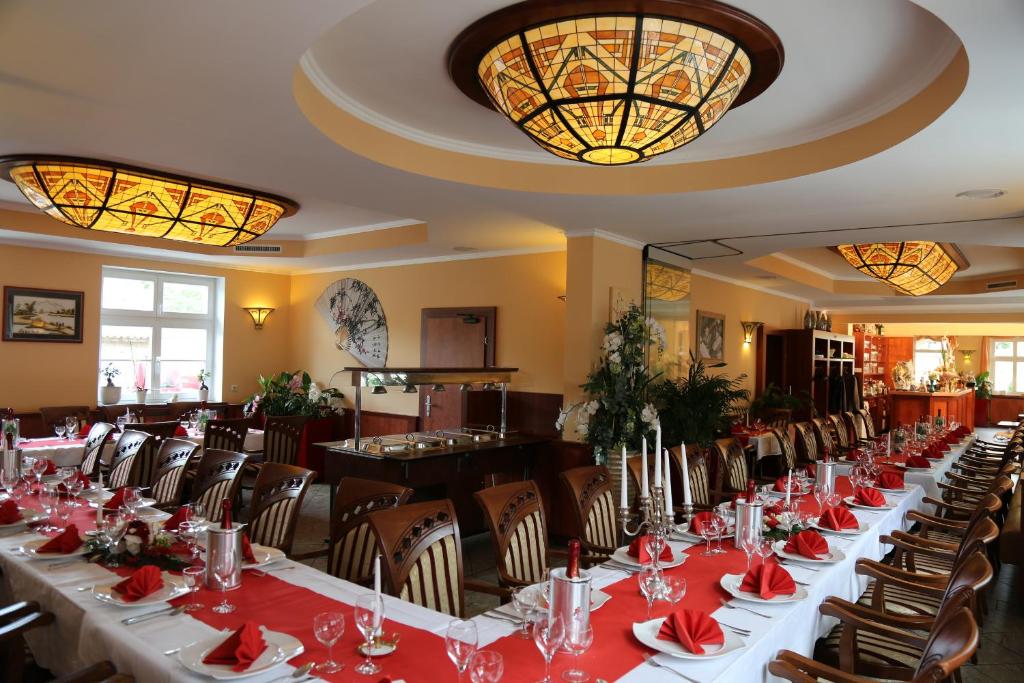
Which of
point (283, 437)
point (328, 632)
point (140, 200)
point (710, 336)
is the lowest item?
point (283, 437)

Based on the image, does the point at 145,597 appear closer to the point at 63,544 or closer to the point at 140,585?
the point at 140,585

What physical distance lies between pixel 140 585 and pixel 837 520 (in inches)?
118

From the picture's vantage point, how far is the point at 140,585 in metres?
2.20

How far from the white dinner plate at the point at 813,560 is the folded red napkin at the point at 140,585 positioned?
2353 mm

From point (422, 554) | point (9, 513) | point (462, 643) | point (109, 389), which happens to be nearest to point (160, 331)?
point (109, 389)

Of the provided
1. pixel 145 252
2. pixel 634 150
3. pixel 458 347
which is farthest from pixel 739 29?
pixel 145 252

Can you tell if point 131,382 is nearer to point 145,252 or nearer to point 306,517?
point 145,252

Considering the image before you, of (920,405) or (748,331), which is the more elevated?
(748,331)

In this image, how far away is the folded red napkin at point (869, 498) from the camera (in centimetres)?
388

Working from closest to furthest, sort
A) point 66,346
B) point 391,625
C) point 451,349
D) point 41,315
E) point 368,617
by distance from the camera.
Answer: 1. point 368,617
2. point 391,625
3. point 41,315
4. point 66,346
5. point 451,349

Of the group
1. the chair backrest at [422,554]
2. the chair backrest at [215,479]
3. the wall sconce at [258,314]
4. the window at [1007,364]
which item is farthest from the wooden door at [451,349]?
the window at [1007,364]

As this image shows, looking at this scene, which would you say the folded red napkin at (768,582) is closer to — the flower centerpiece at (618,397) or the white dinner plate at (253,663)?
the white dinner plate at (253,663)

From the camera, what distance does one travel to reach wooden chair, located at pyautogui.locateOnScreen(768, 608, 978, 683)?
1.60 metres

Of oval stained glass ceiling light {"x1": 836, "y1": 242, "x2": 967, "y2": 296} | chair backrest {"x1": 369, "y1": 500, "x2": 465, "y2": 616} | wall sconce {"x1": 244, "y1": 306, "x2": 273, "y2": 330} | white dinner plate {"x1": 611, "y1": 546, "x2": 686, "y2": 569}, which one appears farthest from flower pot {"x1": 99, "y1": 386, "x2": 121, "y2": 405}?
oval stained glass ceiling light {"x1": 836, "y1": 242, "x2": 967, "y2": 296}
